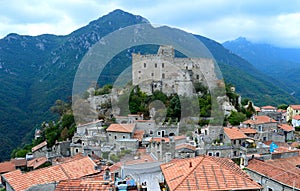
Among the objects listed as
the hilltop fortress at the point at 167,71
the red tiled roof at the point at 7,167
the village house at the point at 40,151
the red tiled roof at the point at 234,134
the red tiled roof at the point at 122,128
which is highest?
the hilltop fortress at the point at 167,71

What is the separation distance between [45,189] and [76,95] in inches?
1404

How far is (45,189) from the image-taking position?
9.76 meters

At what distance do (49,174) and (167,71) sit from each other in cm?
3205

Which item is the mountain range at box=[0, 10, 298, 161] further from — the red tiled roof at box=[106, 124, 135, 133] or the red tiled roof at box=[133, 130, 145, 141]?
the red tiled roof at box=[133, 130, 145, 141]

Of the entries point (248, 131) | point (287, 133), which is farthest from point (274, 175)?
point (287, 133)

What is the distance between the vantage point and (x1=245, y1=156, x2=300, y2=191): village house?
532 inches

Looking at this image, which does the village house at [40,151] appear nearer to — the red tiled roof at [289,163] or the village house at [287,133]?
the red tiled roof at [289,163]

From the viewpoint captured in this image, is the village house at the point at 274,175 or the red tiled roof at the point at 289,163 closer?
the village house at the point at 274,175

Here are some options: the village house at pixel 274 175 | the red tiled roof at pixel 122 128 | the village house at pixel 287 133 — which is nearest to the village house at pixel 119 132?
the red tiled roof at pixel 122 128

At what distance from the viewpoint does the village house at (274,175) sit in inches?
532

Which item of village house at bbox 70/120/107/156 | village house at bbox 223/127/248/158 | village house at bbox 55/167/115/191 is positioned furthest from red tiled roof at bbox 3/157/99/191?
village house at bbox 223/127/248/158

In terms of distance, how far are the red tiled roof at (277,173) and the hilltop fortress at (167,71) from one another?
2417 cm

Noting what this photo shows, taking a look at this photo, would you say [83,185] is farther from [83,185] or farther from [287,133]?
[287,133]

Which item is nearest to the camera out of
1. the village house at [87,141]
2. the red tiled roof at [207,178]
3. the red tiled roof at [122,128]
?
the red tiled roof at [207,178]
